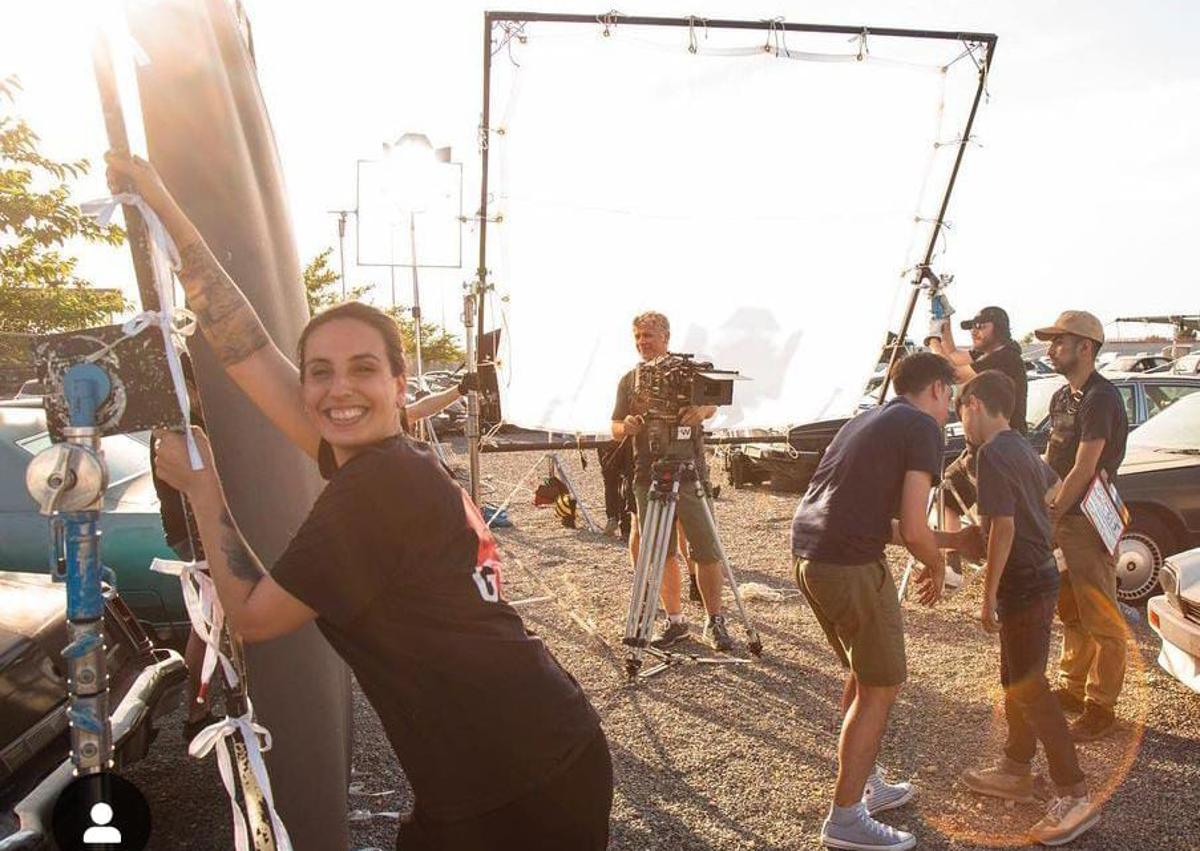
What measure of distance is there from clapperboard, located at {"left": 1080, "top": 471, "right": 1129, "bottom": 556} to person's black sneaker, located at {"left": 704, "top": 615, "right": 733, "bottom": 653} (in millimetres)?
2162

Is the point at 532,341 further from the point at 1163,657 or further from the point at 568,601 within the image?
the point at 1163,657

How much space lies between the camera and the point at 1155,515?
6.52 meters

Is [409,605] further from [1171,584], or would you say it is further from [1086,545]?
[1171,584]

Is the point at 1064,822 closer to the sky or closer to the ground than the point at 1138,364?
closer to the sky

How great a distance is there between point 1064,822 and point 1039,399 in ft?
19.6

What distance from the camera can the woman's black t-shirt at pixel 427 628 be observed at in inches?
58.2

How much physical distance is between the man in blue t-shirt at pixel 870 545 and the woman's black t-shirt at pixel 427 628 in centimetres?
177

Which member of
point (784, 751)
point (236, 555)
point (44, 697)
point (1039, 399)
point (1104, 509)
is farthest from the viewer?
point (1039, 399)

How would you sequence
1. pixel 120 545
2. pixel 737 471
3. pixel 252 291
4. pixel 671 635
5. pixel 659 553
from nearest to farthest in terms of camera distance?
pixel 252 291 < pixel 120 545 < pixel 659 553 < pixel 671 635 < pixel 737 471

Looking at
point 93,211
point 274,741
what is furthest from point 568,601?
point 93,211

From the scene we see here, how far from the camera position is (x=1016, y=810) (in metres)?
3.62

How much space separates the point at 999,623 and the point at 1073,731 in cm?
115

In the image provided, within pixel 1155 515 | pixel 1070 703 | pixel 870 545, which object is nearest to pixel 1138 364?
pixel 1155 515

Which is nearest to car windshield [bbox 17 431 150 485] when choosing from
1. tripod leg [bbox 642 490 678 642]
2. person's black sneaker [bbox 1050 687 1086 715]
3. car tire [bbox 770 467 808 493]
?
tripod leg [bbox 642 490 678 642]
